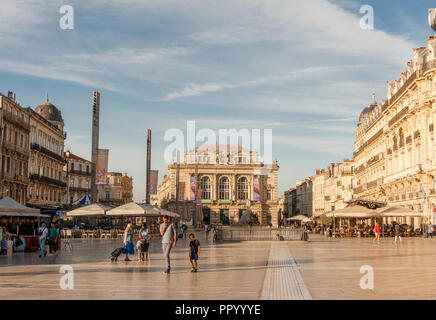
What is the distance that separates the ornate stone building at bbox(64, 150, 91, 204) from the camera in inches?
2904

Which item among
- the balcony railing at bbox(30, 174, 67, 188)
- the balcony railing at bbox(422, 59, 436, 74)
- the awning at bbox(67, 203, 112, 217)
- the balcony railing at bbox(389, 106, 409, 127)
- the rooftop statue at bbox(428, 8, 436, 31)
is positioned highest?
the rooftop statue at bbox(428, 8, 436, 31)

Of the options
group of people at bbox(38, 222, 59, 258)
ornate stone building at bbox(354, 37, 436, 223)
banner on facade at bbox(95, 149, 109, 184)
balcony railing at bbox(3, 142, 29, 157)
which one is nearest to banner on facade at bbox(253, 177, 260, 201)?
ornate stone building at bbox(354, 37, 436, 223)

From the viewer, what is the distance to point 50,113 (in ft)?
230

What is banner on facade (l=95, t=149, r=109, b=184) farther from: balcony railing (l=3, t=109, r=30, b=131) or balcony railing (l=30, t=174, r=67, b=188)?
balcony railing (l=30, t=174, r=67, b=188)

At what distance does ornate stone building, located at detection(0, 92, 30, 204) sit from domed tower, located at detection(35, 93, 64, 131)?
63.6 feet

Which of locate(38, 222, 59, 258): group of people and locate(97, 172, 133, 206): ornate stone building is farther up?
locate(97, 172, 133, 206): ornate stone building

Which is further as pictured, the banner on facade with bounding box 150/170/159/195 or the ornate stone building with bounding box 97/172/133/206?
the ornate stone building with bounding box 97/172/133/206

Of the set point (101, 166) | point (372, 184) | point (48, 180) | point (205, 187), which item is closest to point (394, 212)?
point (101, 166)

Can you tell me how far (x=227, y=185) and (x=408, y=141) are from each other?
6612 cm

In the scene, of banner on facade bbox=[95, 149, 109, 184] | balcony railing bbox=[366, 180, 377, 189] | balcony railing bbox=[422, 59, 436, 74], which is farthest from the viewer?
balcony railing bbox=[366, 180, 377, 189]

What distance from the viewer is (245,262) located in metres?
18.3

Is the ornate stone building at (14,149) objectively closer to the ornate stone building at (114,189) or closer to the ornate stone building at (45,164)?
the ornate stone building at (45,164)

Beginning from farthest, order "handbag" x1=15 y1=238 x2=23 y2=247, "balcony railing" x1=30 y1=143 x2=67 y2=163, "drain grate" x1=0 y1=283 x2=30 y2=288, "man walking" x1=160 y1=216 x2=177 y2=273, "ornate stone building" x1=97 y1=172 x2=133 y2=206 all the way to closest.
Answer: "ornate stone building" x1=97 y1=172 x2=133 y2=206, "balcony railing" x1=30 y1=143 x2=67 y2=163, "handbag" x1=15 y1=238 x2=23 y2=247, "man walking" x1=160 y1=216 x2=177 y2=273, "drain grate" x1=0 y1=283 x2=30 y2=288
